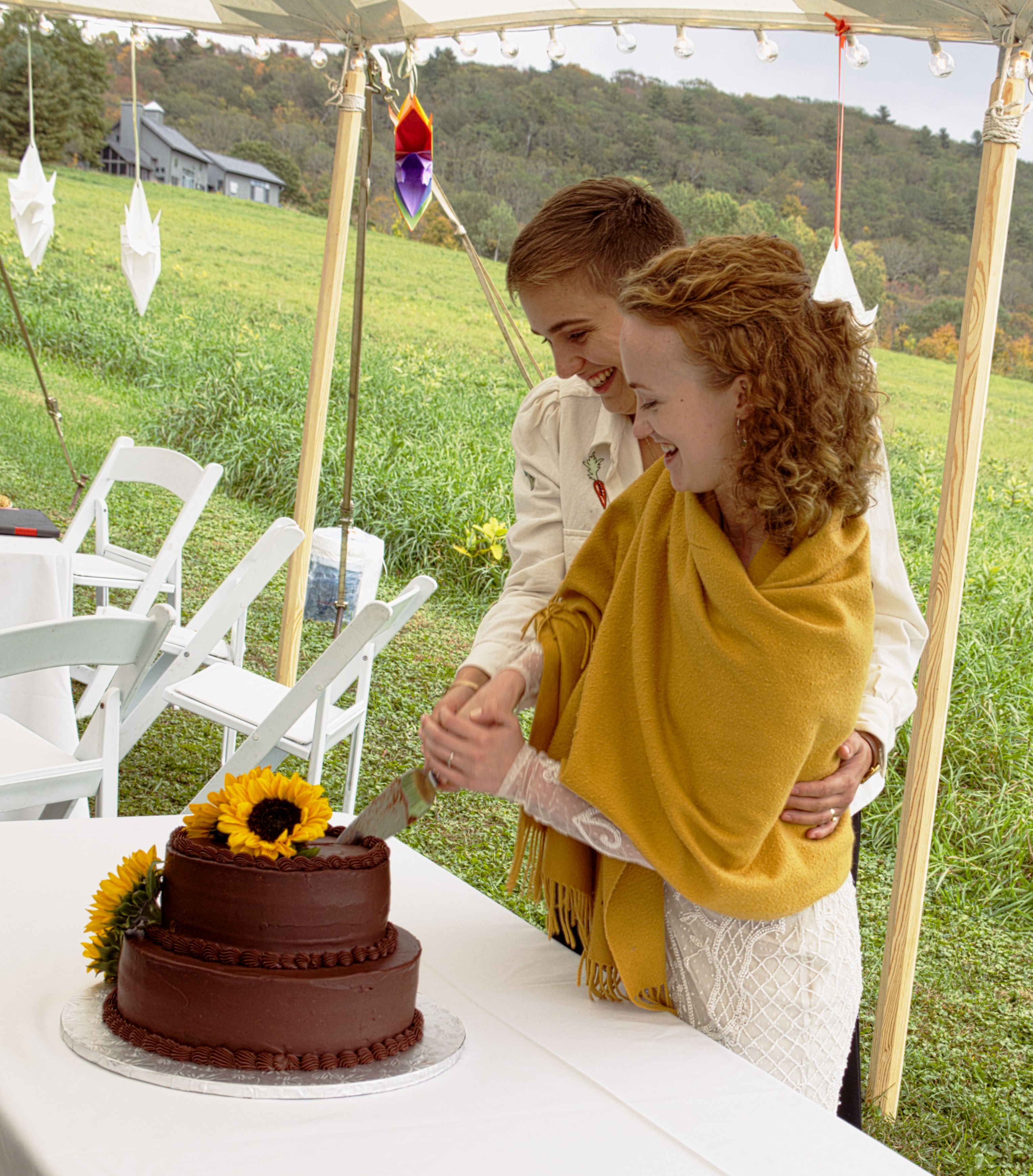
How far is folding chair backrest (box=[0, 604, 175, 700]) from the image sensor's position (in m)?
2.03

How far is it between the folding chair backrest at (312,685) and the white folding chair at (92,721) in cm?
26

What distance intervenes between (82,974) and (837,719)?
0.87 meters

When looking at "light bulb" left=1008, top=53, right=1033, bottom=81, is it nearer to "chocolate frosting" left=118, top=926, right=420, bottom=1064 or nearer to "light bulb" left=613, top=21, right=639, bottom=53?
"light bulb" left=613, top=21, right=639, bottom=53

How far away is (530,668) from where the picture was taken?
143cm

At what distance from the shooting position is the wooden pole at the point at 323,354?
3404mm

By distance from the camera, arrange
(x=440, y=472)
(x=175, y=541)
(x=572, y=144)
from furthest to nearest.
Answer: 1. (x=572, y=144)
2. (x=440, y=472)
3. (x=175, y=541)

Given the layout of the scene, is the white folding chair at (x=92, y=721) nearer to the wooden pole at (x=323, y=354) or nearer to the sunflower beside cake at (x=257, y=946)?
the sunflower beside cake at (x=257, y=946)

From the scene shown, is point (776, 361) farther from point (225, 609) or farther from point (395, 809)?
point (225, 609)

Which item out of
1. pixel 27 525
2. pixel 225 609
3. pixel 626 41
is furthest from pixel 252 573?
pixel 626 41

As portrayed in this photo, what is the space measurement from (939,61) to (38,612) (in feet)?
9.17

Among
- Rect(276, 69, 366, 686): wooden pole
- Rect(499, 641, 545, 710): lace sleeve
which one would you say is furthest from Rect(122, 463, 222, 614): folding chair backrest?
Rect(499, 641, 545, 710): lace sleeve

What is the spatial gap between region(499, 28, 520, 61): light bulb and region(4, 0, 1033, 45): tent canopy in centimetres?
3

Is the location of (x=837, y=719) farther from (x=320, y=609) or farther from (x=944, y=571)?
(x=320, y=609)

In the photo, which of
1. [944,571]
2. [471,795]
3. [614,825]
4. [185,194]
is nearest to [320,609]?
[471,795]
